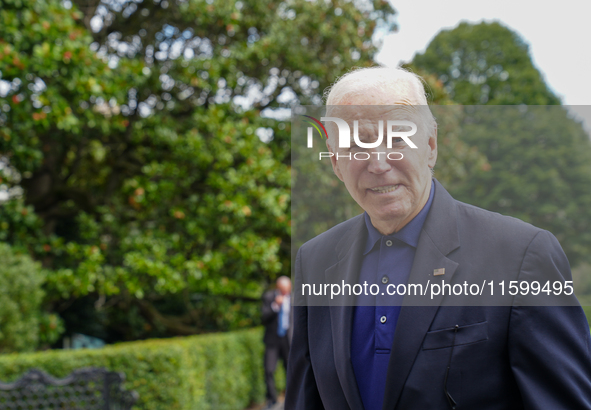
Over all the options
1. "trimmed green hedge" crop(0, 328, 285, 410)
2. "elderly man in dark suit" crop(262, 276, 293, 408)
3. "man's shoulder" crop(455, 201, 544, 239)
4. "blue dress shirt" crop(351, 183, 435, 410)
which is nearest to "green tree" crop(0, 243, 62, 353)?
"trimmed green hedge" crop(0, 328, 285, 410)

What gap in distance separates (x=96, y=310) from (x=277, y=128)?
6.05 metres

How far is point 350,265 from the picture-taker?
156 cm

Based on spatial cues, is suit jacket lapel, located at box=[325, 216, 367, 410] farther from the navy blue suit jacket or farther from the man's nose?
the man's nose

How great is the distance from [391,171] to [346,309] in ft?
1.32

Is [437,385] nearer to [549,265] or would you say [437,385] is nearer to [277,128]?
[549,265]

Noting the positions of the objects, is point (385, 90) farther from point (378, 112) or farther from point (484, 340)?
point (484, 340)

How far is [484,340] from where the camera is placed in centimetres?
125

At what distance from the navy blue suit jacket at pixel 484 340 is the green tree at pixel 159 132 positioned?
626 centimetres

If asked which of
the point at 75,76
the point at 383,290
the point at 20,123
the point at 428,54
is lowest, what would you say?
the point at 383,290

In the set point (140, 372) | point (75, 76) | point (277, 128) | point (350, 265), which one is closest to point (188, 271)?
point (140, 372)

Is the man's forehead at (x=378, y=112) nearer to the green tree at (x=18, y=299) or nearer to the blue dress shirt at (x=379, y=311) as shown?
the blue dress shirt at (x=379, y=311)

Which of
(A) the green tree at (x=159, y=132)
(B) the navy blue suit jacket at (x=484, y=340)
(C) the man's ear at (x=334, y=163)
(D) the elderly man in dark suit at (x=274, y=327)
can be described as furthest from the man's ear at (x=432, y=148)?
(D) the elderly man in dark suit at (x=274, y=327)

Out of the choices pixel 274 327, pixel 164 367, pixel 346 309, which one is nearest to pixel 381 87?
pixel 346 309

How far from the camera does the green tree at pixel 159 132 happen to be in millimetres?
7195
